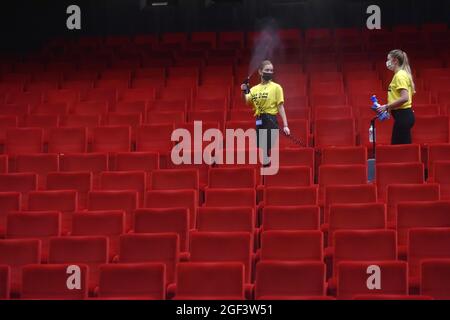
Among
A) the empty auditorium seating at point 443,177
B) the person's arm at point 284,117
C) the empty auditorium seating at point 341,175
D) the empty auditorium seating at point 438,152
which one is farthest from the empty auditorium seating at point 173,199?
the empty auditorium seating at point 438,152

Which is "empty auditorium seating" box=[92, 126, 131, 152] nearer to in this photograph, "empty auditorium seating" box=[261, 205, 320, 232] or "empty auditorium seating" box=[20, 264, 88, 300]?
"empty auditorium seating" box=[261, 205, 320, 232]

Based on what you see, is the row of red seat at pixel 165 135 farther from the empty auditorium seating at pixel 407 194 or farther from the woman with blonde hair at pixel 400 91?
the empty auditorium seating at pixel 407 194

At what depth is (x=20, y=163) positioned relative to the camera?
4.26m

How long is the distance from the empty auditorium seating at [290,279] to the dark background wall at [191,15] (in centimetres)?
558

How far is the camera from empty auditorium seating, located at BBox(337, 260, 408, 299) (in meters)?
2.61

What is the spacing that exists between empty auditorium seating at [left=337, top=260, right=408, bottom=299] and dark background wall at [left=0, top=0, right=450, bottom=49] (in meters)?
5.62

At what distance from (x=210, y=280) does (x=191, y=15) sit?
5846 millimetres

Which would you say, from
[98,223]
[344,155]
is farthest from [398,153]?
[98,223]

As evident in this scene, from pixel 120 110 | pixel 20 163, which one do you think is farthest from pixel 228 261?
pixel 120 110

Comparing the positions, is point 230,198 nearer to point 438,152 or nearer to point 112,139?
point 438,152

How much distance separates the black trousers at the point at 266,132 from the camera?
13.4ft

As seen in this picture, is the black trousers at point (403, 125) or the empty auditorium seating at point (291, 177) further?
the black trousers at point (403, 125)

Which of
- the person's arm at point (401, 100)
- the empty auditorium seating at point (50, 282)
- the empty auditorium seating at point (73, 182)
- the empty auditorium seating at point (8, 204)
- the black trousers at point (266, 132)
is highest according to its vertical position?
the person's arm at point (401, 100)

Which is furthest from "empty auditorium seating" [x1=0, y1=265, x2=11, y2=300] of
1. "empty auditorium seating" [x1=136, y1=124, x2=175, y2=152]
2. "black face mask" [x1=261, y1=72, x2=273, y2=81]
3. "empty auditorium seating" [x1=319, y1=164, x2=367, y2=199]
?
"empty auditorium seating" [x1=136, y1=124, x2=175, y2=152]
